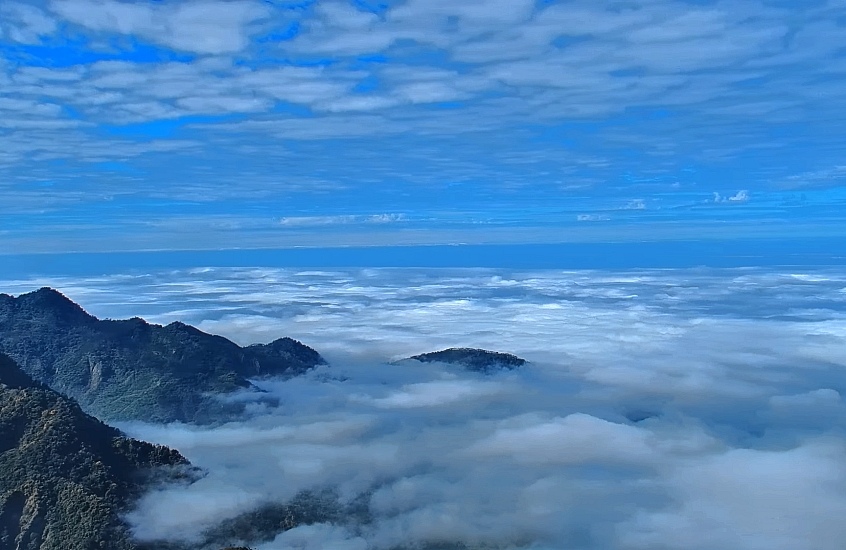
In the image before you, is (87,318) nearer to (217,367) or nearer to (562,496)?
(217,367)

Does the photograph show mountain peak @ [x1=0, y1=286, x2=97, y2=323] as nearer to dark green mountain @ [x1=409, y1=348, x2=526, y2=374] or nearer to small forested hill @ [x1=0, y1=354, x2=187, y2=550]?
dark green mountain @ [x1=409, y1=348, x2=526, y2=374]

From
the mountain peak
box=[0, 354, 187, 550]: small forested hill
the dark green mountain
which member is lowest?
box=[0, 354, 187, 550]: small forested hill

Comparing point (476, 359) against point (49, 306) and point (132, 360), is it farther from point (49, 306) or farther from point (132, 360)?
point (49, 306)

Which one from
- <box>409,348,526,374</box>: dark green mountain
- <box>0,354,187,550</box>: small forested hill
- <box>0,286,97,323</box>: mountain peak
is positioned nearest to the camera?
<box>0,354,187,550</box>: small forested hill

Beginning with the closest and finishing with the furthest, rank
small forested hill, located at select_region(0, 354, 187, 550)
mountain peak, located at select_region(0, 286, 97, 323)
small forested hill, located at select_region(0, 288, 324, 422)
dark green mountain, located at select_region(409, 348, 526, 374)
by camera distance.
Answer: small forested hill, located at select_region(0, 354, 187, 550)
small forested hill, located at select_region(0, 288, 324, 422)
dark green mountain, located at select_region(409, 348, 526, 374)
mountain peak, located at select_region(0, 286, 97, 323)

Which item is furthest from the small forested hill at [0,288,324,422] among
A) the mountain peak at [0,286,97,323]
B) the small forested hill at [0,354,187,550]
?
the small forested hill at [0,354,187,550]

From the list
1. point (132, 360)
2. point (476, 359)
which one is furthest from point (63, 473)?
point (476, 359)

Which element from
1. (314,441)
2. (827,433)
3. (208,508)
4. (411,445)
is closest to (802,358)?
(827,433)
